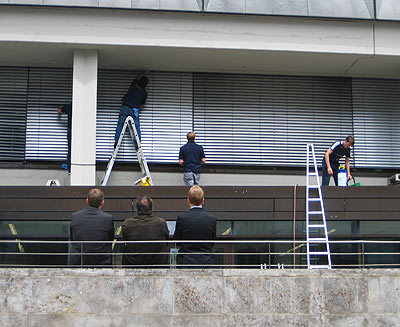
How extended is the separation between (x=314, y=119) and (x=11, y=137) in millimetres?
7497

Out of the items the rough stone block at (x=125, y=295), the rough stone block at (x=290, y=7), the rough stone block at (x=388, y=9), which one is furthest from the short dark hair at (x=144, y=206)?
the rough stone block at (x=388, y=9)

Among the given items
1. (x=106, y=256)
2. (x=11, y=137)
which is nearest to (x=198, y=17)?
(x=11, y=137)

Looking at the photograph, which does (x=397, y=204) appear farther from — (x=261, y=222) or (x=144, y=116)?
(x=144, y=116)

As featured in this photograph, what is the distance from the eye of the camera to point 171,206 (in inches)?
632

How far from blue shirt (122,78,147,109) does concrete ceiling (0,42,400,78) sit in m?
0.60

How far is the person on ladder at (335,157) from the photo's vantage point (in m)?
16.4

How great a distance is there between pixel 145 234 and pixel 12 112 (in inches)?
347

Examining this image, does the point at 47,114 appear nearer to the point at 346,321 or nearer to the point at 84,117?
the point at 84,117

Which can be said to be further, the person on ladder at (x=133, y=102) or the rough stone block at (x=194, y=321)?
the person on ladder at (x=133, y=102)

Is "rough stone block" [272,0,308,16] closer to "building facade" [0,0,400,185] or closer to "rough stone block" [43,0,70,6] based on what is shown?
"building facade" [0,0,400,185]

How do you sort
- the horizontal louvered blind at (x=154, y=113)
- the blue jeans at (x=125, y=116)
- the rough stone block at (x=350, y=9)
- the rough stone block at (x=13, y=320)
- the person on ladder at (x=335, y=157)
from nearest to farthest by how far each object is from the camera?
the rough stone block at (x=13, y=320)
the person on ladder at (x=335, y=157)
the rough stone block at (x=350, y=9)
the blue jeans at (x=125, y=116)
the horizontal louvered blind at (x=154, y=113)

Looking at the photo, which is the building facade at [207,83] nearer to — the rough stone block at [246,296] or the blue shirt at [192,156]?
the blue shirt at [192,156]

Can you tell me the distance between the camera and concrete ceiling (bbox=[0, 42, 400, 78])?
676 inches

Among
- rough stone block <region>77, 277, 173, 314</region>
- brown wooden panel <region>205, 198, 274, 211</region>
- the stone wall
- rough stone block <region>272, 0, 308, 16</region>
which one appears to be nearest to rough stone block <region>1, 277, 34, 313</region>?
the stone wall
